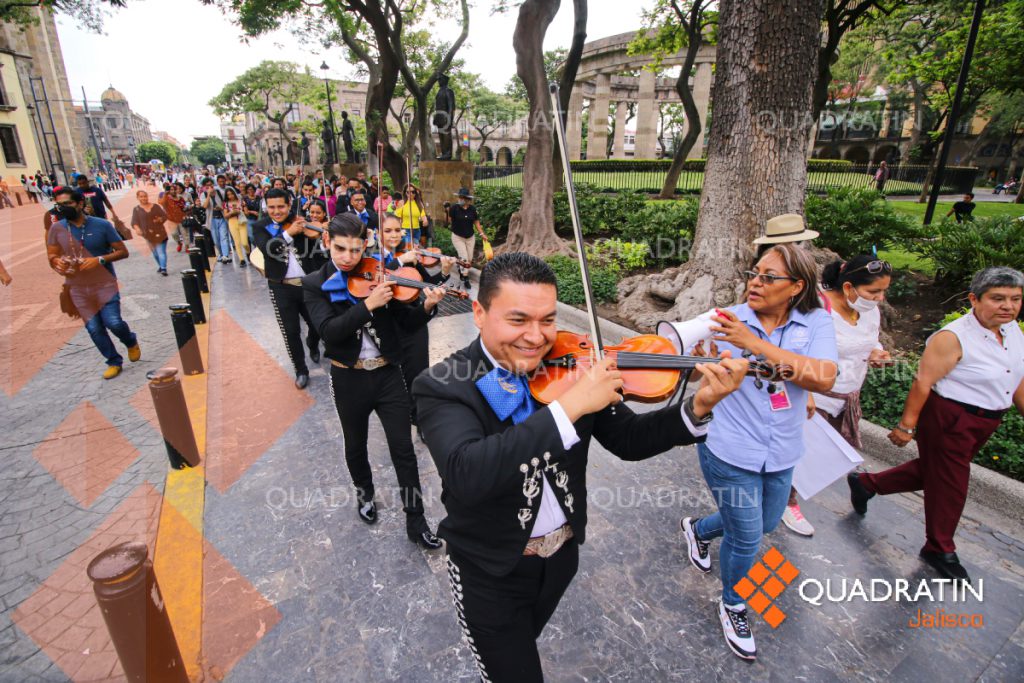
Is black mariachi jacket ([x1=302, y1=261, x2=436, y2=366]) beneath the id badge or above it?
above

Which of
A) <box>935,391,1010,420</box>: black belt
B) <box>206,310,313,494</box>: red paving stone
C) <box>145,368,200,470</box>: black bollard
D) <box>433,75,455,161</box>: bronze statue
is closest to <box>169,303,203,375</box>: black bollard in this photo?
<box>206,310,313,494</box>: red paving stone

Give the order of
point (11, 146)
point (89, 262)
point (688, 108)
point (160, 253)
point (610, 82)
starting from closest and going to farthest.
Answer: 1. point (89, 262)
2. point (160, 253)
3. point (688, 108)
4. point (610, 82)
5. point (11, 146)

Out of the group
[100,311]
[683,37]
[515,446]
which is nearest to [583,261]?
[515,446]

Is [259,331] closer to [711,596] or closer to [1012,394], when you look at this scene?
[711,596]

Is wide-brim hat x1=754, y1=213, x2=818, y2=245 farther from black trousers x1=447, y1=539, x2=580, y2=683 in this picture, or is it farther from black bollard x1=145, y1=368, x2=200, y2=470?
black bollard x1=145, y1=368, x2=200, y2=470

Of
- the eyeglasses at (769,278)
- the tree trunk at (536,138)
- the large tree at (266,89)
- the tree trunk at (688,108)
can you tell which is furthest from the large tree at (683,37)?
the large tree at (266,89)

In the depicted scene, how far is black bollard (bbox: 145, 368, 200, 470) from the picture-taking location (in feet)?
13.7

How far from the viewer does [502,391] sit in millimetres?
1702

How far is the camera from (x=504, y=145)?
67.1 meters

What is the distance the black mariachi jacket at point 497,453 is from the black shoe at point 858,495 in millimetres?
2888

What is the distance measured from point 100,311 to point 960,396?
8.67 meters

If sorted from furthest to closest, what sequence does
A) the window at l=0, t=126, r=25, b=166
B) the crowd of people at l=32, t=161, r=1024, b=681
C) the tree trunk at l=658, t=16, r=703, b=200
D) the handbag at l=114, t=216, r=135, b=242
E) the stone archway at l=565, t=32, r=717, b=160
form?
the window at l=0, t=126, r=25, b=166, the stone archway at l=565, t=32, r=717, b=160, the tree trunk at l=658, t=16, r=703, b=200, the handbag at l=114, t=216, r=135, b=242, the crowd of people at l=32, t=161, r=1024, b=681

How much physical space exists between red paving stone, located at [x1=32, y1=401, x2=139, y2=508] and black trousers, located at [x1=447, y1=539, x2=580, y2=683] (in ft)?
12.9

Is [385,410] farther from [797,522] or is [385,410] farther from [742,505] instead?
[797,522]
